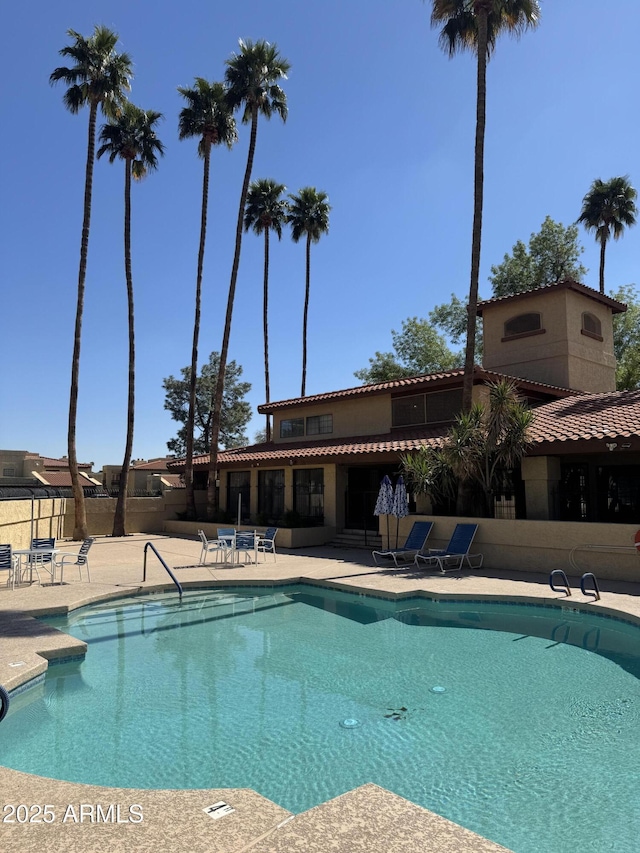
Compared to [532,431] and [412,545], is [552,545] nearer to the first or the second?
[532,431]

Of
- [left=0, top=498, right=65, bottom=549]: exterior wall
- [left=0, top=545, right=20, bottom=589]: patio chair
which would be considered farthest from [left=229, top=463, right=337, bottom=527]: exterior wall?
[left=0, top=545, right=20, bottom=589]: patio chair

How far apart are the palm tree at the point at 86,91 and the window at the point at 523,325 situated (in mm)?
17754

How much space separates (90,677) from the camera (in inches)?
311

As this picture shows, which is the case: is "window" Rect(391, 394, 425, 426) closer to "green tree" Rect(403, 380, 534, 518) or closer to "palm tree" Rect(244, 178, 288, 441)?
"green tree" Rect(403, 380, 534, 518)

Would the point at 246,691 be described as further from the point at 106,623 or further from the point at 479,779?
the point at 106,623

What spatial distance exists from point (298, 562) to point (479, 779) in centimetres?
1237

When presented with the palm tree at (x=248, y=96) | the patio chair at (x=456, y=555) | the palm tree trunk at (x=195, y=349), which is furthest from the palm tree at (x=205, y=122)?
the patio chair at (x=456, y=555)

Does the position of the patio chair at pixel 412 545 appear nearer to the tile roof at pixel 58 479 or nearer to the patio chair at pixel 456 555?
the patio chair at pixel 456 555

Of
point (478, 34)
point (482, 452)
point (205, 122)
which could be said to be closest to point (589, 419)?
point (482, 452)

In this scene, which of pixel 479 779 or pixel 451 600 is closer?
pixel 479 779

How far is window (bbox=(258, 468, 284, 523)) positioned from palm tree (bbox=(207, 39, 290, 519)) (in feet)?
7.64

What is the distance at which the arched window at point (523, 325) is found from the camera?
78.7ft

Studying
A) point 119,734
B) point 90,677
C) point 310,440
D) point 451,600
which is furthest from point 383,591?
point 310,440

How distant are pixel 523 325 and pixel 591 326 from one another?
298 cm
